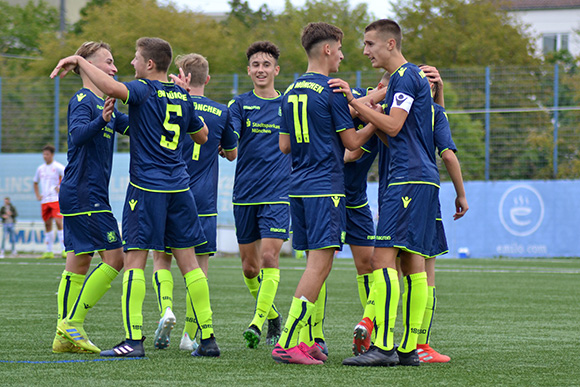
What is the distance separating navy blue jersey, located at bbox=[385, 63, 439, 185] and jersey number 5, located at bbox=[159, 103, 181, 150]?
149 centimetres

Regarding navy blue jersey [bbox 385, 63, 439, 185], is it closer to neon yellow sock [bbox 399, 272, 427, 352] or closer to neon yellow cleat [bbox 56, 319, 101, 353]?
neon yellow sock [bbox 399, 272, 427, 352]

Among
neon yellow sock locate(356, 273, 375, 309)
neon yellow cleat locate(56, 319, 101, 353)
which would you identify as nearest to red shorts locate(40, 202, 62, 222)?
neon yellow cleat locate(56, 319, 101, 353)

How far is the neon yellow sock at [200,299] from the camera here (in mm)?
6426

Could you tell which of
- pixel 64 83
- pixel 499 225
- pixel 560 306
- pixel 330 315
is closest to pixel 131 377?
pixel 330 315

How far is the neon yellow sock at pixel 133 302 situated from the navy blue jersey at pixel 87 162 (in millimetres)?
765

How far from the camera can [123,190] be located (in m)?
25.1

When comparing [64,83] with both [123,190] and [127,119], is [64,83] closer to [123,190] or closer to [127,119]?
[123,190]

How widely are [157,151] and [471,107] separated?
19.5 m

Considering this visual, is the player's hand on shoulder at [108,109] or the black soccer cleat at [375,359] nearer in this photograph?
the black soccer cleat at [375,359]

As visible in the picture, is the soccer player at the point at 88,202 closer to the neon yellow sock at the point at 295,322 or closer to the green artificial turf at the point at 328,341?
the green artificial turf at the point at 328,341

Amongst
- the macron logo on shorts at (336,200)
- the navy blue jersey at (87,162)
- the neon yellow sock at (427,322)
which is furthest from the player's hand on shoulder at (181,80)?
the neon yellow sock at (427,322)

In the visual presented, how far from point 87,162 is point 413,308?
2684 millimetres

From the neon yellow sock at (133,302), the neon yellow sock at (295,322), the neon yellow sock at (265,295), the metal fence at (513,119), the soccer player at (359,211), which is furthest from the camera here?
the metal fence at (513,119)

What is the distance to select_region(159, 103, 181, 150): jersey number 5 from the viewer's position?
6230 millimetres
